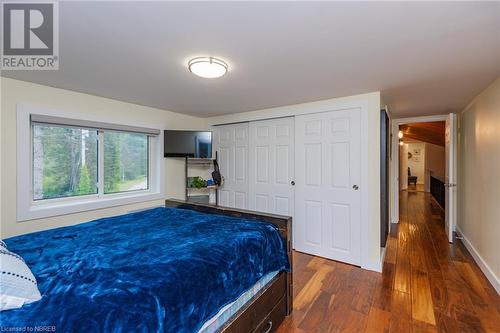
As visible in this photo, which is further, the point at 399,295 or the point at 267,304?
the point at 399,295

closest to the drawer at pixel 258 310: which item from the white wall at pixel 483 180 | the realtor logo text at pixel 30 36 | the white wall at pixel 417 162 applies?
the realtor logo text at pixel 30 36

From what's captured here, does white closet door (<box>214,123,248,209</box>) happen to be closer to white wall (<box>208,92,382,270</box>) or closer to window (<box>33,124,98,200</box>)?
white wall (<box>208,92,382,270</box>)

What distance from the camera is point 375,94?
282 centimetres

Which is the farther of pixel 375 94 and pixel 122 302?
pixel 375 94

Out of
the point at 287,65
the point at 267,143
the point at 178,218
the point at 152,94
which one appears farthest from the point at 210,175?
the point at 287,65

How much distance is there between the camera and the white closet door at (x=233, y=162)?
4145 millimetres

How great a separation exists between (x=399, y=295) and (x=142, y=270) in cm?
238

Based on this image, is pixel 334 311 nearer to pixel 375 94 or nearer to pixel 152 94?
pixel 375 94

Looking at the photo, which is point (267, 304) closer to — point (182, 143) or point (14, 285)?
point (14, 285)

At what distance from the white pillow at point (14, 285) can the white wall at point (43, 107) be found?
5.98 ft

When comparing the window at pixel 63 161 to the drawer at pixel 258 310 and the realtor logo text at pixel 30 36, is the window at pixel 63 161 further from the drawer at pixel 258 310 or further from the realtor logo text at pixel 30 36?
the drawer at pixel 258 310

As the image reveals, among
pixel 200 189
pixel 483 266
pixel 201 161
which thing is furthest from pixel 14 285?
pixel 483 266

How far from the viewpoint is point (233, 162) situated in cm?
429

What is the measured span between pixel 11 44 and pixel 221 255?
2.11 metres
